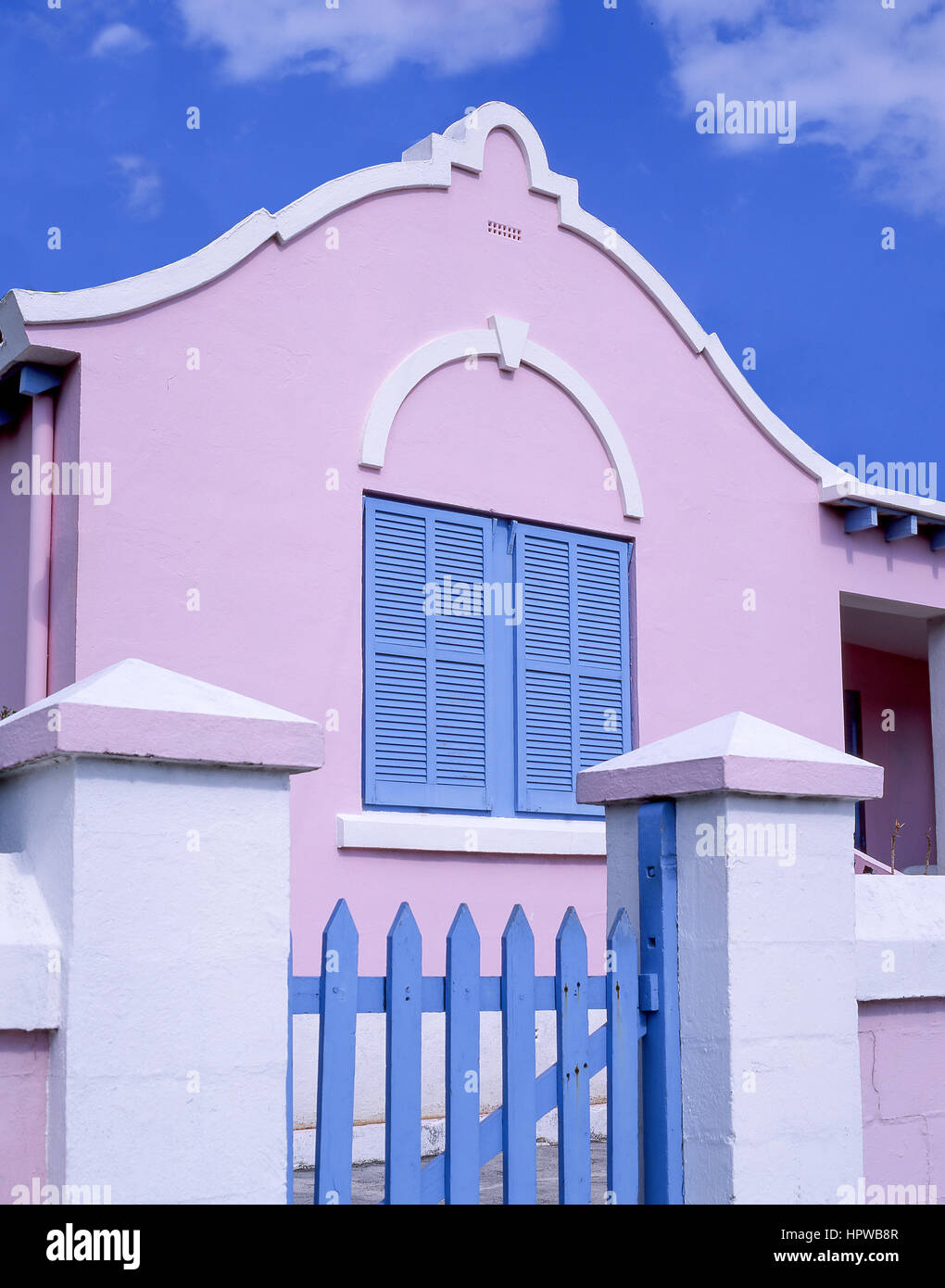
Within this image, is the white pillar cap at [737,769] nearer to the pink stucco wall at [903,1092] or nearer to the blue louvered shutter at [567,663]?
the pink stucco wall at [903,1092]

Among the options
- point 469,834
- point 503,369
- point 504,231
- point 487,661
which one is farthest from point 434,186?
point 469,834

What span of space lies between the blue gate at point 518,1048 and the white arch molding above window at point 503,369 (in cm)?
421

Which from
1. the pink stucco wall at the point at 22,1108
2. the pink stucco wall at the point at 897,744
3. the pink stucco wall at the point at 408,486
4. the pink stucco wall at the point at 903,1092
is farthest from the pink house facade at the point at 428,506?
the pink stucco wall at the point at 22,1108

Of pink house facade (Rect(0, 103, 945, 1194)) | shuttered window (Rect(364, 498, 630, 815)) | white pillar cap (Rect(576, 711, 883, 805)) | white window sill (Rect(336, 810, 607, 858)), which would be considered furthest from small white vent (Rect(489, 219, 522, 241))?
white pillar cap (Rect(576, 711, 883, 805))

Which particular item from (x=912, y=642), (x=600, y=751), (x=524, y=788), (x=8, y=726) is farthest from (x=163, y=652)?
(x=912, y=642)

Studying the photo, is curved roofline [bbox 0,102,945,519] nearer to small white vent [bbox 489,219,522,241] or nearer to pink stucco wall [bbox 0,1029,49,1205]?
small white vent [bbox 489,219,522,241]

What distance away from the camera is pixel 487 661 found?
26.5 feet

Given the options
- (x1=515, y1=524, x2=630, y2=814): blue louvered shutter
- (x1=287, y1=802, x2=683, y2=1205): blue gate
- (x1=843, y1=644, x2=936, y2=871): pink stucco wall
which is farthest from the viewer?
(x1=843, y1=644, x2=936, y2=871): pink stucco wall

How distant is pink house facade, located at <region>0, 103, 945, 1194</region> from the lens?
6977 mm

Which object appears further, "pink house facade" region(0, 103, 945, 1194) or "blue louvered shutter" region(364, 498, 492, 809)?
"blue louvered shutter" region(364, 498, 492, 809)

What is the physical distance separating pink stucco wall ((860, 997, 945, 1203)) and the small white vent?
18.5 feet

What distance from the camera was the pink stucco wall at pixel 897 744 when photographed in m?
13.2
